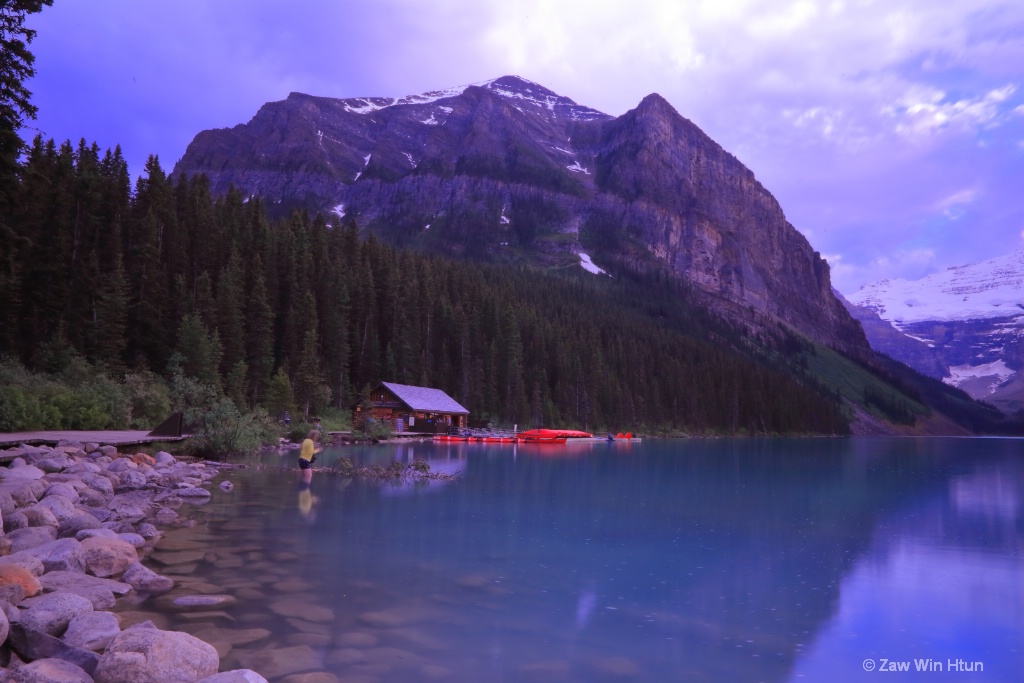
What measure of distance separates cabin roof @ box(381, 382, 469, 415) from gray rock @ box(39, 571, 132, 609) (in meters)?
54.1

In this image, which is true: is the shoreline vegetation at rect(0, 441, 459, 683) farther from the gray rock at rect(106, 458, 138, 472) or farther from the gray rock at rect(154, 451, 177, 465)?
the gray rock at rect(154, 451, 177, 465)

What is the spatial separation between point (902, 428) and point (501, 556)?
206 m

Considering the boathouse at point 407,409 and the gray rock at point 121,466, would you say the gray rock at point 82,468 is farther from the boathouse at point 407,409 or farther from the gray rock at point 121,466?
the boathouse at point 407,409

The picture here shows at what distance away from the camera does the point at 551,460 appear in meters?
45.1

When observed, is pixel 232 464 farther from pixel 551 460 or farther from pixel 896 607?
pixel 896 607

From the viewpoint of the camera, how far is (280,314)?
68.2 metres

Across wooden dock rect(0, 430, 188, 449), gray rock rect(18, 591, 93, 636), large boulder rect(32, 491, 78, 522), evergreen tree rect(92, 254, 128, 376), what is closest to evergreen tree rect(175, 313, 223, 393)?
evergreen tree rect(92, 254, 128, 376)

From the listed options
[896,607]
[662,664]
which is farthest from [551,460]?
[662,664]

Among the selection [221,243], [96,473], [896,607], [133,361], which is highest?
[221,243]

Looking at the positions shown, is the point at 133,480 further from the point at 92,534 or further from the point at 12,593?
the point at 12,593

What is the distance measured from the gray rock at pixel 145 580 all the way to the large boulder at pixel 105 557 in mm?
371

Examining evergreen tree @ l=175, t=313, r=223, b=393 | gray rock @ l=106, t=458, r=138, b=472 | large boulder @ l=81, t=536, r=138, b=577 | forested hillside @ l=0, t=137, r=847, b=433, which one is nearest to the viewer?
large boulder @ l=81, t=536, r=138, b=577

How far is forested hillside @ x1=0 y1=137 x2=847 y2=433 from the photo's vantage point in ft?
159

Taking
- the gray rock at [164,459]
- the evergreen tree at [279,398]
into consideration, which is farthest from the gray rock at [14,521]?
the evergreen tree at [279,398]
